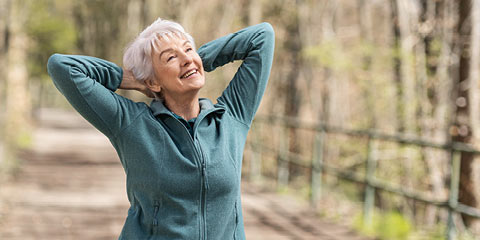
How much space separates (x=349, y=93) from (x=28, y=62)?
12.3m

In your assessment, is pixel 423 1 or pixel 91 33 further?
pixel 91 33

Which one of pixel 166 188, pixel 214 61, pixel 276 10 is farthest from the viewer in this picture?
pixel 276 10

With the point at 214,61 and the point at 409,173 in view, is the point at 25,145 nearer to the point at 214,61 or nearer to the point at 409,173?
the point at 409,173

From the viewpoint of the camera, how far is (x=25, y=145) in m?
15.6

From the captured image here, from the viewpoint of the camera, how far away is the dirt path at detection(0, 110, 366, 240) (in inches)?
258

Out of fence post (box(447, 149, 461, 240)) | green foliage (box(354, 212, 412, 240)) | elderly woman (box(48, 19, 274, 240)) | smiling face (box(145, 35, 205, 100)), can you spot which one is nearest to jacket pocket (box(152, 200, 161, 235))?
elderly woman (box(48, 19, 274, 240))

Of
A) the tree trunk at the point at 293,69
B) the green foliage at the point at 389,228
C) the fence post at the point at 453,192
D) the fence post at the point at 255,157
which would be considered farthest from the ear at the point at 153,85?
the tree trunk at the point at 293,69

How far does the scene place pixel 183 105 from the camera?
2158mm

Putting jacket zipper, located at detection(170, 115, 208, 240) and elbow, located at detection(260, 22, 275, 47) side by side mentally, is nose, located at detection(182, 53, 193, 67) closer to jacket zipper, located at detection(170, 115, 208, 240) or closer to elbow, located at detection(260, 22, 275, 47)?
jacket zipper, located at detection(170, 115, 208, 240)

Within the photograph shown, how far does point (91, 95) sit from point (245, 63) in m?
0.61

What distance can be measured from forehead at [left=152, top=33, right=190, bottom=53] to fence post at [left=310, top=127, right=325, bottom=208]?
592 cm

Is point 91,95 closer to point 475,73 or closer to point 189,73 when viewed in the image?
point 189,73

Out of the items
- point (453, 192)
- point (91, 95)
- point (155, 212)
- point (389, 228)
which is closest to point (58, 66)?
point (91, 95)

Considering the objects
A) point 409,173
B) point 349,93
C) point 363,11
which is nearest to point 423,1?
point 409,173
